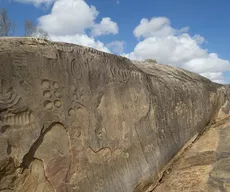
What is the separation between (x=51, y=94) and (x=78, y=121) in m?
0.40

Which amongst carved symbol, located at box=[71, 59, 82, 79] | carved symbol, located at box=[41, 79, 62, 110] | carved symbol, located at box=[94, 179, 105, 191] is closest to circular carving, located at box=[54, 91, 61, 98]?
carved symbol, located at box=[41, 79, 62, 110]

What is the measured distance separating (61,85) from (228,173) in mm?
2236

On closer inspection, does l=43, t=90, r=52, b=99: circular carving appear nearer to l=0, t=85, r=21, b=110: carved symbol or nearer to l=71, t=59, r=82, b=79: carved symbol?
l=0, t=85, r=21, b=110: carved symbol

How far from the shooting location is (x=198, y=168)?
3688 mm

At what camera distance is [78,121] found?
2.72 meters

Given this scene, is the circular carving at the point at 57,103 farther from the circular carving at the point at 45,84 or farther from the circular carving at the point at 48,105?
the circular carving at the point at 45,84

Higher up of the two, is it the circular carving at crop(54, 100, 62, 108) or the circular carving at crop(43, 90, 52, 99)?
the circular carving at crop(43, 90, 52, 99)

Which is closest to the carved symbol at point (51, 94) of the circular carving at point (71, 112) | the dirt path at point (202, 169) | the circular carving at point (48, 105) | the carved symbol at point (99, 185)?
the circular carving at point (48, 105)

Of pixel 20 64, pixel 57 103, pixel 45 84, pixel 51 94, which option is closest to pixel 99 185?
pixel 57 103

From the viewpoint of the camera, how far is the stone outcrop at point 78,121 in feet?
7.43

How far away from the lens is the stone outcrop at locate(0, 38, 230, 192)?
2.26 m

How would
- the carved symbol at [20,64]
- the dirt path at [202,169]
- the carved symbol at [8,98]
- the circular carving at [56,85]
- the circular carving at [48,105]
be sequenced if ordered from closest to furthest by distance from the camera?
the carved symbol at [8,98], the carved symbol at [20,64], the circular carving at [48,105], the circular carving at [56,85], the dirt path at [202,169]

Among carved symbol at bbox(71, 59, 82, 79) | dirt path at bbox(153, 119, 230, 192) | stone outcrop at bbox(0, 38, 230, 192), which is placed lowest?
dirt path at bbox(153, 119, 230, 192)

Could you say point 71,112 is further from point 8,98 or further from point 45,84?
point 8,98
